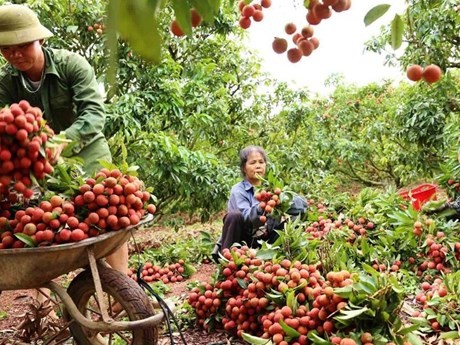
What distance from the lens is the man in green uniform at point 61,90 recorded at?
8.91ft

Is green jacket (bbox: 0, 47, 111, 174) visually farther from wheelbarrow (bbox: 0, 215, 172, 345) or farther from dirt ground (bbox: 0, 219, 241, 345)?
dirt ground (bbox: 0, 219, 241, 345)

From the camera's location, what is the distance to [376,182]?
10617 mm

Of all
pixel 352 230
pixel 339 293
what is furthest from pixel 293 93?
pixel 339 293

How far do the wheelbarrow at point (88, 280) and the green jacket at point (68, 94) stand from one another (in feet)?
2.06

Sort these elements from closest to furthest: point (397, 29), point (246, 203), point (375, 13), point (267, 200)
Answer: point (375, 13) < point (397, 29) < point (267, 200) < point (246, 203)

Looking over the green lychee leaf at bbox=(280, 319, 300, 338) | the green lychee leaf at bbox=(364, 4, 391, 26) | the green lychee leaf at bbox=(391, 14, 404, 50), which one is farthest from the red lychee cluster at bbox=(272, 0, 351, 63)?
the green lychee leaf at bbox=(280, 319, 300, 338)

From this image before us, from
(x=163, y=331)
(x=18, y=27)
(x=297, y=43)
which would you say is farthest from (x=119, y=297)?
(x=297, y=43)

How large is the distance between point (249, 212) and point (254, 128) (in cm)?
393

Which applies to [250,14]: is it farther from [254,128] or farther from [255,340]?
[254,128]

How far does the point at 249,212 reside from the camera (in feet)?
13.0

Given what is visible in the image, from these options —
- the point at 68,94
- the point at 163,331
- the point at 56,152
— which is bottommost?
the point at 163,331

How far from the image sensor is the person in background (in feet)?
12.9

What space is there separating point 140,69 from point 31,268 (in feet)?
9.65

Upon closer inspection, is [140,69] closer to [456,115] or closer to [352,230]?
[352,230]
